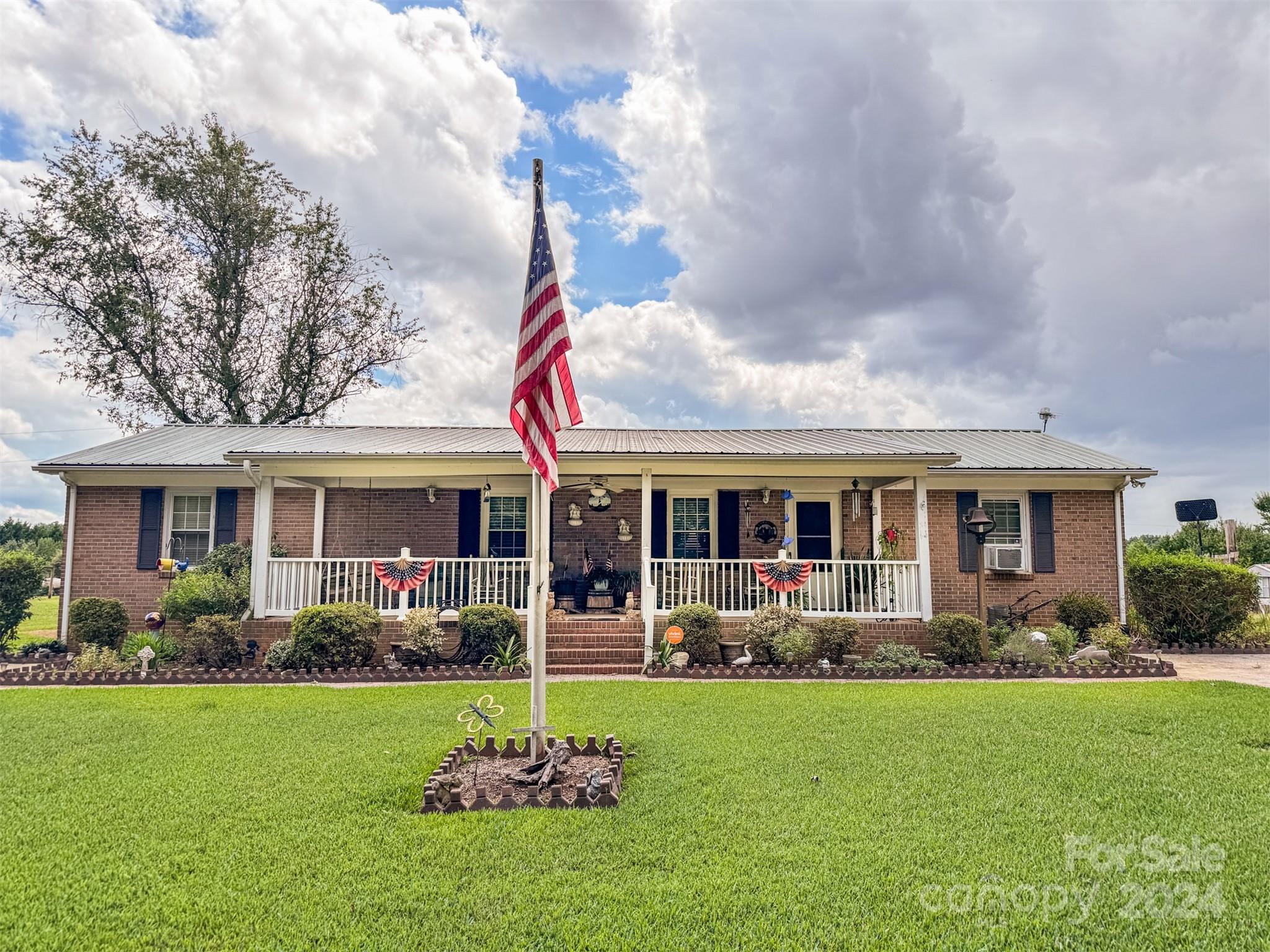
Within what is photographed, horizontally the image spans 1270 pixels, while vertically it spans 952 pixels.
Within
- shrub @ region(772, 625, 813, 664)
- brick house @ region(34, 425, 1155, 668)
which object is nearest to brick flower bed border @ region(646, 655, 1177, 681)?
shrub @ region(772, 625, 813, 664)

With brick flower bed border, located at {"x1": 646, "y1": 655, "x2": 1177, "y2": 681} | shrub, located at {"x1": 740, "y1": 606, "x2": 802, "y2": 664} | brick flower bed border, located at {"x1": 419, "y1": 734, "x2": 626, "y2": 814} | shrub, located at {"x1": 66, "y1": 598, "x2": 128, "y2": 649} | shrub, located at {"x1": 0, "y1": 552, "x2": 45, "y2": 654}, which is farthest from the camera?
shrub, located at {"x1": 0, "y1": 552, "x2": 45, "y2": 654}

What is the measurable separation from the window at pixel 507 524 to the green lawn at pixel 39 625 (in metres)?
8.14

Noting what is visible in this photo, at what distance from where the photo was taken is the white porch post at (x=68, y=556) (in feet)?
39.7

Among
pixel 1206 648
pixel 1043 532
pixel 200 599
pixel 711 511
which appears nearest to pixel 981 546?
pixel 1043 532

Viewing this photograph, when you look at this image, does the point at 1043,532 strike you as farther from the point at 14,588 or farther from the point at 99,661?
the point at 14,588

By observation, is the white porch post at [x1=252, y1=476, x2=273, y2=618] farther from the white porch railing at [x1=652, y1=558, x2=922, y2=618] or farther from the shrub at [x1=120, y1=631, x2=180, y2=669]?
the white porch railing at [x1=652, y1=558, x2=922, y2=618]

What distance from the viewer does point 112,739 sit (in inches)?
247

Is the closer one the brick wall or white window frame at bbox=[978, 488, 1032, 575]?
white window frame at bbox=[978, 488, 1032, 575]

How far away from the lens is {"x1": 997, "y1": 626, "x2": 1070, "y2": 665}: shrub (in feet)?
33.3

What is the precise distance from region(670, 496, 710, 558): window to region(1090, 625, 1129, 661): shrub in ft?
20.7

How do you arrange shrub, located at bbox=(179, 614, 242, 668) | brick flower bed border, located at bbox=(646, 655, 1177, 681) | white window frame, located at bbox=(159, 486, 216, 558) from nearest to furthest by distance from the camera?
brick flower bed border, located at bbox=(646, 655, 1177, 681) → shrub, located at bbox=(179, 614, 242, 668) → white window frame, located at bbox=(159, 486, 216, 558)

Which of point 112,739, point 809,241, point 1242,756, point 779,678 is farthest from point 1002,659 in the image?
point 112,739

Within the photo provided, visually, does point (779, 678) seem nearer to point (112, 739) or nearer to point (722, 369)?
point (112, 739)

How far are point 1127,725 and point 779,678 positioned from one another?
12.9 ft
